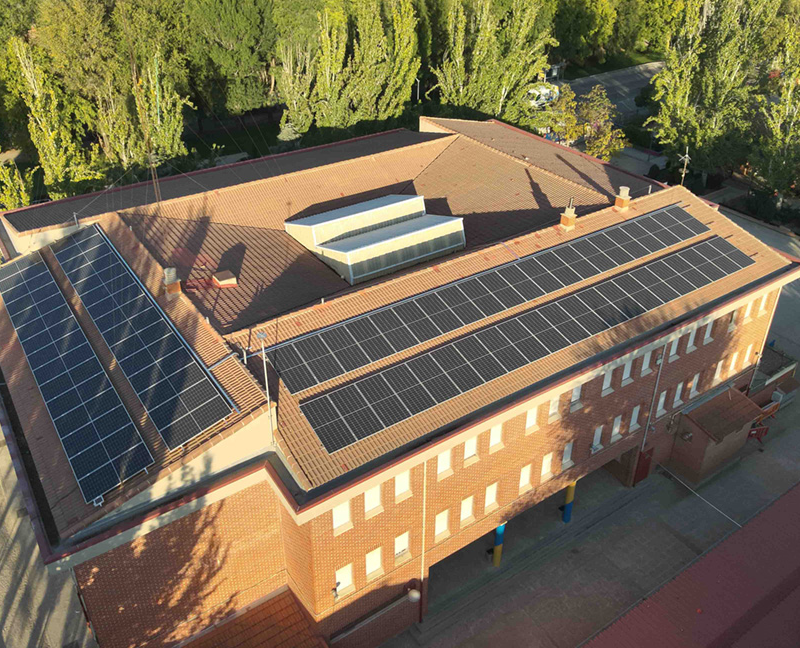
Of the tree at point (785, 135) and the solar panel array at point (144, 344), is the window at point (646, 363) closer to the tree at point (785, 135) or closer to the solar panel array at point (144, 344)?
the solar panel array at point (144, 344)

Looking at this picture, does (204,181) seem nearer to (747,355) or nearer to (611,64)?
(747,355)

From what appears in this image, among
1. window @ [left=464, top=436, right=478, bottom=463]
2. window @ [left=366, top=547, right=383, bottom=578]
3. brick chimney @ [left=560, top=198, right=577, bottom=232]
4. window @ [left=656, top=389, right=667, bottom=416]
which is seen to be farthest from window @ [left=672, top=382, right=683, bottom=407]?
window @ [left=366, top=547, right=383, bottom=578]

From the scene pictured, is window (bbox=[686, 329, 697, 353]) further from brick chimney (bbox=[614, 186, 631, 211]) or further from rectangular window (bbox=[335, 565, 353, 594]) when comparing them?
rectangular window (bbox=[335, 565, 353, 594])

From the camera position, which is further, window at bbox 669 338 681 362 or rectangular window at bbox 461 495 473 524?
window at bbox 669 338 681 362

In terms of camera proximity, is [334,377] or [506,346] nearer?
[334,377]

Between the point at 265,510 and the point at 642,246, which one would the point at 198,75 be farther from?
the point at 265,510

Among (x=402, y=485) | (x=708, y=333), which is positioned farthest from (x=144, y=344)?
(x=708, y=333)
